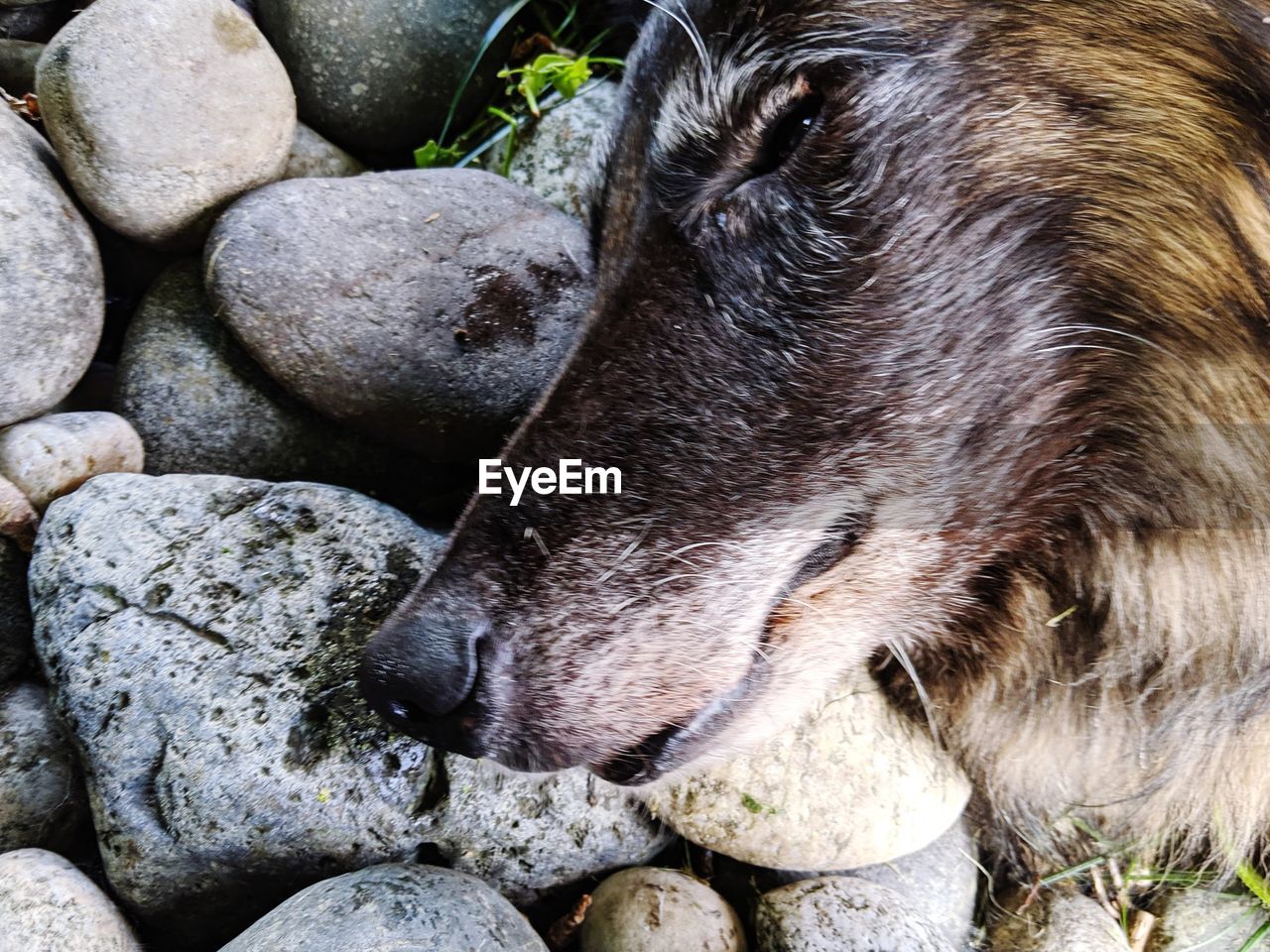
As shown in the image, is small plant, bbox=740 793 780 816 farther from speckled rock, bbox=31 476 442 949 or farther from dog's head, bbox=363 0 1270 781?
speckled rock, bbox=31 476 442 949

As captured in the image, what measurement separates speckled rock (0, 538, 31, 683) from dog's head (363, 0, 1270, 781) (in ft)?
1.95

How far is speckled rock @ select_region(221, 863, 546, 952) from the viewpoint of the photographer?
3.22 ft

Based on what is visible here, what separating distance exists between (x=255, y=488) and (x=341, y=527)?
14cm

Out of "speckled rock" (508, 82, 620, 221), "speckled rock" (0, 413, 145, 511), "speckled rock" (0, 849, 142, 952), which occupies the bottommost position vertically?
"speckled rock" (0, 849, 142, 952)

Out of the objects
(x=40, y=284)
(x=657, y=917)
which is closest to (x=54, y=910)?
(x=657, y=917)

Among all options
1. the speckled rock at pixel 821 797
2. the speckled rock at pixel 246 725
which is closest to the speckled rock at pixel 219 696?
the speckled rock at pixel 246 725

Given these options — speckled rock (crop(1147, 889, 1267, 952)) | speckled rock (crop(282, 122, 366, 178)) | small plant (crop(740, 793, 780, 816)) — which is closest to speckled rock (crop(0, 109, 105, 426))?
speckled rock (crop(282, 122, 366, 178))

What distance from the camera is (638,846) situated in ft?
4.22

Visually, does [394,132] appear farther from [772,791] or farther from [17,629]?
[772,791]

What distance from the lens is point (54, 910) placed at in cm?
104

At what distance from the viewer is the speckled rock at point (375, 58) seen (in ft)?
5.32

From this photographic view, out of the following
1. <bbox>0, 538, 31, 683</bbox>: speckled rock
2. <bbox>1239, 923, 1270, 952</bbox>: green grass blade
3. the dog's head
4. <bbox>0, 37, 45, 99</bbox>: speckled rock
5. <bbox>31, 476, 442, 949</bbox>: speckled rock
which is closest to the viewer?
the dog's head

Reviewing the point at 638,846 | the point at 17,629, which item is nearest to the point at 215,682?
the point at 17,629

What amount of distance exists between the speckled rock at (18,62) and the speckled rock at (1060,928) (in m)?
1.98
